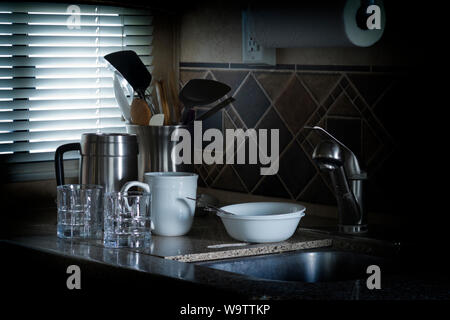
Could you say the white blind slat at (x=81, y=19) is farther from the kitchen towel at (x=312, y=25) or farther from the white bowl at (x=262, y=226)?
the white bowl at (x=262, y=226)

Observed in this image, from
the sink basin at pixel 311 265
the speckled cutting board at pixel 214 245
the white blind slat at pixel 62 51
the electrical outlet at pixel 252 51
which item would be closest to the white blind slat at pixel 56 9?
the white blind slat at pixel 62 51

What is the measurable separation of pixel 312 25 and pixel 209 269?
0.70 m

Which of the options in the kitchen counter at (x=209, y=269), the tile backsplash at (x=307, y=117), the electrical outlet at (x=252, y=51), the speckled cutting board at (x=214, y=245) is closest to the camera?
the kitchen counter at (x=209, y=269)

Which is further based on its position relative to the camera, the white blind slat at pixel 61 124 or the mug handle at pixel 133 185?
the white blind slat at pixel 61 124

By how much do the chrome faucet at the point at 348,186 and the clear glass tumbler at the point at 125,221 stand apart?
45 centimetres

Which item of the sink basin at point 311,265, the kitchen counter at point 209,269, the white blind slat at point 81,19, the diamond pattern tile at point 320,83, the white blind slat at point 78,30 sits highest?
the white blind slat at point 81,19

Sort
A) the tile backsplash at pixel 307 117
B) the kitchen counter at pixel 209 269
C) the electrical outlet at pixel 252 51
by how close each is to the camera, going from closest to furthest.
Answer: the kitchen counter at pixel 209 269 < the tile backsplash at pixel 307 117 < the electrical outlet at pixel 252 51

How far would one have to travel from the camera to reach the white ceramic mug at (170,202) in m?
2.00

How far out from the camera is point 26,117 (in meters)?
2.40

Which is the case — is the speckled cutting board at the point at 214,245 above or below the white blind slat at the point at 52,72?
below

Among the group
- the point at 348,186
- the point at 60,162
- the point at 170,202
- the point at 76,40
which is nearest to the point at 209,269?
the point at 170,202

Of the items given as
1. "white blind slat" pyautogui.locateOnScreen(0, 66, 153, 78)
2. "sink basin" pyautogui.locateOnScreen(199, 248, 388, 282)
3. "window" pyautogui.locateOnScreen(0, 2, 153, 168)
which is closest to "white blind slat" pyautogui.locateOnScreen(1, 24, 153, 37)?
"window" pyautogui.locateOnScreen(0, 2, 153, 168)

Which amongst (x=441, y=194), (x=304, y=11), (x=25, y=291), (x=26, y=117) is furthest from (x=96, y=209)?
(x=441, y=194)

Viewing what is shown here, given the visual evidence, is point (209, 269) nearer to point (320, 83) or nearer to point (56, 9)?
point (320, 83)
